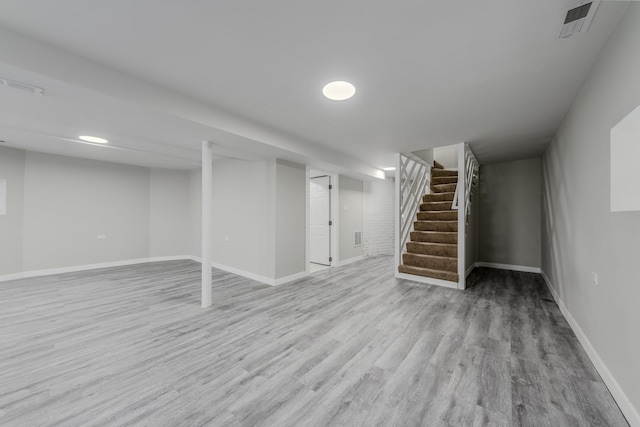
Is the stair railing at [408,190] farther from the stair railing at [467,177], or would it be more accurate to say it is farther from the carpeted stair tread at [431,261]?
the stair railing at [467,177]

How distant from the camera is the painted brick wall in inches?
277

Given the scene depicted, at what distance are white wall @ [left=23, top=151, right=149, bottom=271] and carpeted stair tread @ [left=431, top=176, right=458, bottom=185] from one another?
7560 millimetres

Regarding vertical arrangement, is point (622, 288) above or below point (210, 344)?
above

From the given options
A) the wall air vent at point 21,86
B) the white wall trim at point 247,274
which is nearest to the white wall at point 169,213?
the white wall trim at point 247,274

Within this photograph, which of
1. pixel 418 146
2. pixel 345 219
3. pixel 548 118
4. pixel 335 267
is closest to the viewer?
pixel 548 118

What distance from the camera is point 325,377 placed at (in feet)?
6.19

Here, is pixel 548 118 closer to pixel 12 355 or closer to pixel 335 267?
pixel 335 267

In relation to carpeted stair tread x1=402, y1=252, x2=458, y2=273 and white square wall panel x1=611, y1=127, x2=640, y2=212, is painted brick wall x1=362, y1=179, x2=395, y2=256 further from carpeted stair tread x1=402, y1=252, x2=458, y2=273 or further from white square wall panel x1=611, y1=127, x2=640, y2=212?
white square wall panel x1=611, y1=127, x2=640, y2=212

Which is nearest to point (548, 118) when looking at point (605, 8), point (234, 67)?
point (605, 8)

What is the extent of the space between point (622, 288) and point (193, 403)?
3.01m

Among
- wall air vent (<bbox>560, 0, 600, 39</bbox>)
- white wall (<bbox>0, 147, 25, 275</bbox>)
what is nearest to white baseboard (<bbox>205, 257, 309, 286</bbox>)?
white wall (<bbox>0, 147, 25, 275</bbox>)

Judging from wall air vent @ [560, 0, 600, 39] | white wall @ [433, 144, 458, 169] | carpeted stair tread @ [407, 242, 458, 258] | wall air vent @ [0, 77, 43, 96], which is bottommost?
carpeted stair tread @ [407, 242, 458, 258]

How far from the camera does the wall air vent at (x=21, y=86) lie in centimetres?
187

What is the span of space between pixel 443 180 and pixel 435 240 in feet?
7.27
